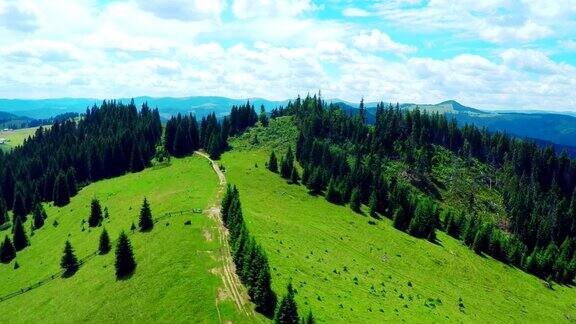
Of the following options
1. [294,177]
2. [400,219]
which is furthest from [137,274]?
[400,219]

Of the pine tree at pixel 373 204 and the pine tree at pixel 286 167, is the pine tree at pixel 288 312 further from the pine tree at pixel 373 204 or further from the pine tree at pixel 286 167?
the pine tree at pixel 286 167

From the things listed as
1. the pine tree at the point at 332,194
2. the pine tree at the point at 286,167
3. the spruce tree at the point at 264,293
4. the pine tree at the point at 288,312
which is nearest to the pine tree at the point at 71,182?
the pine tree at the point at 286,167

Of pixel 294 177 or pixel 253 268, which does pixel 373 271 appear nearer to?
pixel 253 268

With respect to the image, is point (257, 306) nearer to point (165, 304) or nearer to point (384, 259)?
point (165, 304)

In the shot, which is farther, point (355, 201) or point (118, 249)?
point (355, 201)

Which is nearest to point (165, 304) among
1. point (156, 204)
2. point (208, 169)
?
point (156, 204)
